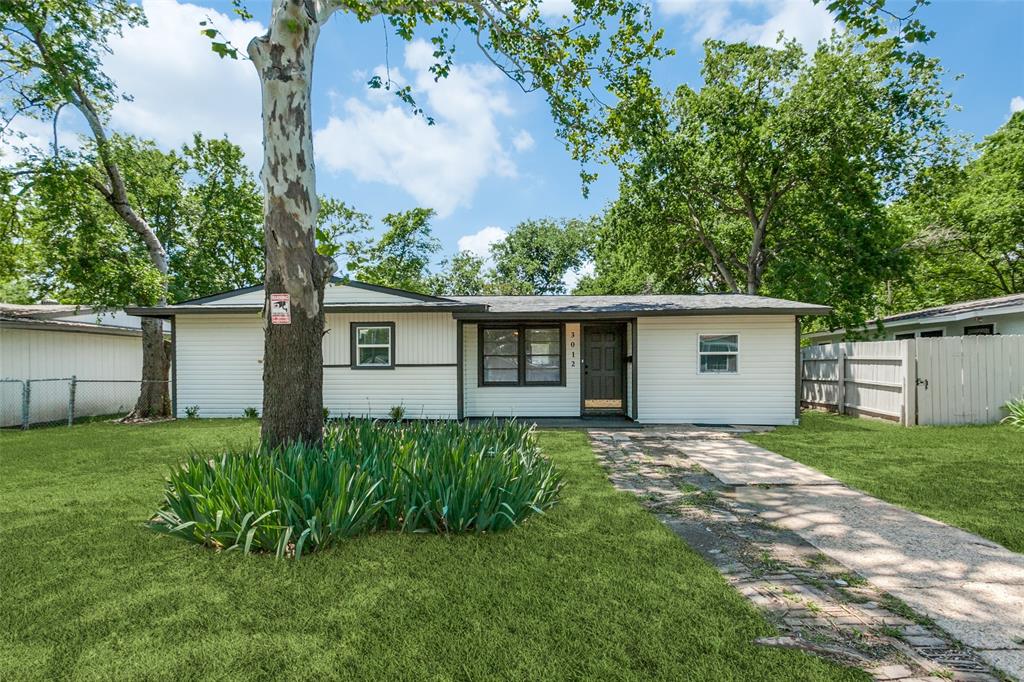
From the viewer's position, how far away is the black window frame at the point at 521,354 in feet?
36.0

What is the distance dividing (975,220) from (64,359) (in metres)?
28.5

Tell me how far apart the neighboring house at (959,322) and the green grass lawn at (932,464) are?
400cm

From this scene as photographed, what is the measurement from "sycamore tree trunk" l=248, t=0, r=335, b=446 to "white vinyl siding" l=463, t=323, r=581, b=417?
6.54 meters

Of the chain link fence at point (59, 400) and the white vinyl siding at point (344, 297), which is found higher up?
the white vinyl siding at point (344, 297)

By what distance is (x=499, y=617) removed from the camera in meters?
2.56

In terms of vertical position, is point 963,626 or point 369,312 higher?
point 369,312

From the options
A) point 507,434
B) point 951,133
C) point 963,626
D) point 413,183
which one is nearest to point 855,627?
point 963,626

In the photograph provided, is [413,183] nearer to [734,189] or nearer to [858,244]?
[734,189]

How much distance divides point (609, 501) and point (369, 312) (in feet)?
24.1

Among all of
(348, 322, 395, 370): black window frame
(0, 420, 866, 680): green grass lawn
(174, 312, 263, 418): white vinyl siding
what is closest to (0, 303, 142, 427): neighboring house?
(174, 312, 263, 418): white vinyl siding

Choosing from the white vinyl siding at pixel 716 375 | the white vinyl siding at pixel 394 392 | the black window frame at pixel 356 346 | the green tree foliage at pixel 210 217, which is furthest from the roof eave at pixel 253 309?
the green tree foliage at pixel 210 217

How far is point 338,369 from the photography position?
426 inches

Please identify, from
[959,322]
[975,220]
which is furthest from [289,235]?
[975,220]

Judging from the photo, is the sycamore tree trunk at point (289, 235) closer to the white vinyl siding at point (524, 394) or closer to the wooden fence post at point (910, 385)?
the white vinyl siding at point (524, 394)
